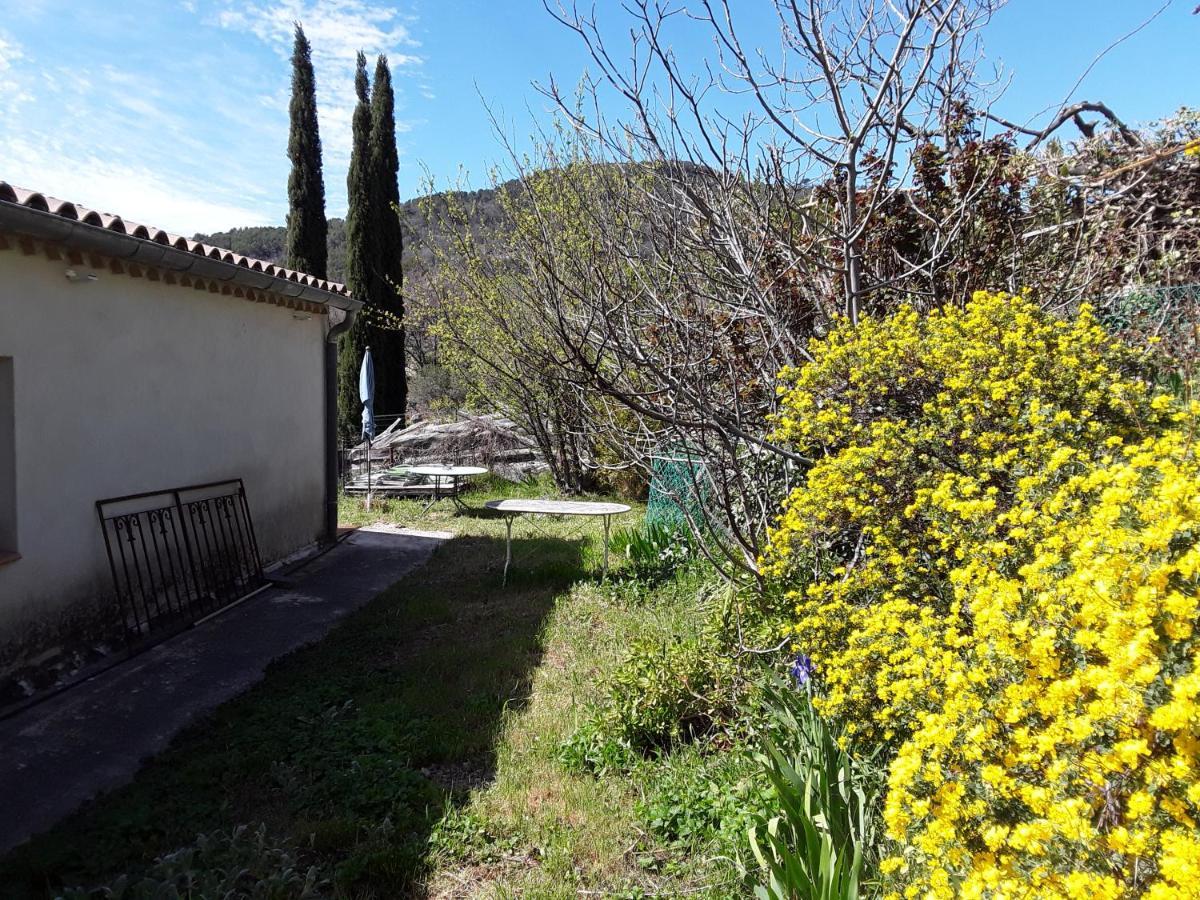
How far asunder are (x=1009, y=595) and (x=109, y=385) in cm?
543

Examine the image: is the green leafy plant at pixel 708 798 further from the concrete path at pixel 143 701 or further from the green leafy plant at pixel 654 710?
the concrete path at pixel 143 701

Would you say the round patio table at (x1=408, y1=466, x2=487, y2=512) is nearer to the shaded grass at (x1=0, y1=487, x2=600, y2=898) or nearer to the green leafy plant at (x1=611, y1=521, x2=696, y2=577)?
the green leafy plant at (x1=611, y1=521, x2=696, y2=577)

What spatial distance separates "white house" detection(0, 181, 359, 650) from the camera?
4.31m

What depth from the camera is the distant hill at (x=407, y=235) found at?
455 inches

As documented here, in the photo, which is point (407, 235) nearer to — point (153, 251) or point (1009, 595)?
point (153, 251)

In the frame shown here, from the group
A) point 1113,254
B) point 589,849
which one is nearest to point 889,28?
point 1113,254

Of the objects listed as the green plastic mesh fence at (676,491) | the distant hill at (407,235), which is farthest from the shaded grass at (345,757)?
the distant hill at (407,235)

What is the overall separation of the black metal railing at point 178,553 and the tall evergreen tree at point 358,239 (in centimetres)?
1113

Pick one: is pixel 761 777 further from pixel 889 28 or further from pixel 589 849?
pixel 889 28

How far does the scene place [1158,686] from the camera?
1.44 metres

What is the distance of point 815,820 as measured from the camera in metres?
2.42

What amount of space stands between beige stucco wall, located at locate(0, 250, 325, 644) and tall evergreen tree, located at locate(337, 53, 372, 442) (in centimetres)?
1050

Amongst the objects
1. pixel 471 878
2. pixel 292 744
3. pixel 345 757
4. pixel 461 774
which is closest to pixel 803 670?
pixel 471 878

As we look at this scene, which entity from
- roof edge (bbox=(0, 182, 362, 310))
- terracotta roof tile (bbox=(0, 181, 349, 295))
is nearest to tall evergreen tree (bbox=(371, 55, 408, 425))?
roof edge (bbox=(0, 182, 362, 310))
